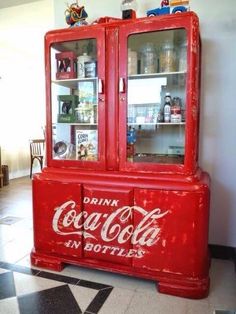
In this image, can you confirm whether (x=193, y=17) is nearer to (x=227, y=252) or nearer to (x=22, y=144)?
(x=227, y=252)

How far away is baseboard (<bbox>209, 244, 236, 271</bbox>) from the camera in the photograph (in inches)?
84.8

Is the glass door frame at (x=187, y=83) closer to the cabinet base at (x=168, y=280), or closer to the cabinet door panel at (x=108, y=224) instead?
the cabinet door panel at (x=108, y=224)

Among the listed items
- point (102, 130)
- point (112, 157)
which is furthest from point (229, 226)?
point (102, 130)

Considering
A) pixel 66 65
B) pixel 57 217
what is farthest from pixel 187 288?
pixel 66 65

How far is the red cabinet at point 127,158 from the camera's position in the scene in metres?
1.66

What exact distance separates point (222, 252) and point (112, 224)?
1.01 metres

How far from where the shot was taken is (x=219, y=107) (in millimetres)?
2088

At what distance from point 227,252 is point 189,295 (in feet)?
2.23

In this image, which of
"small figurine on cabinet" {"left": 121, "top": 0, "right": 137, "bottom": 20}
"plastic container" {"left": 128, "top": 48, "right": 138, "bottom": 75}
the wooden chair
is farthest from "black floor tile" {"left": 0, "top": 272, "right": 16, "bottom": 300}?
the wooden chair

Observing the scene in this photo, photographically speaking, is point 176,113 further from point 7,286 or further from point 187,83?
→ point 7,286

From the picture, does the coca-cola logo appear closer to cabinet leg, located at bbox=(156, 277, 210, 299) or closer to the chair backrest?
cabinet leg, located at bbox=(156, 277, 210, 299)

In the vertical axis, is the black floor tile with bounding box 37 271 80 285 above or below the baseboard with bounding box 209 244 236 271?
below

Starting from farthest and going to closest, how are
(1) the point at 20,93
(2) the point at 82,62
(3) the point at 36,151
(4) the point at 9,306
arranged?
(3) the point at 36,151 → (1) the point at 20,93 → (2) the point at 82,62 → (4) the point at 9,306

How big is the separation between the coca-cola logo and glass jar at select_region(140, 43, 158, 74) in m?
0.97
